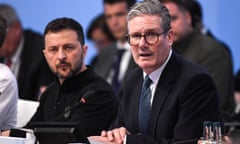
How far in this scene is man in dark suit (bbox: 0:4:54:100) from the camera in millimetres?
7129

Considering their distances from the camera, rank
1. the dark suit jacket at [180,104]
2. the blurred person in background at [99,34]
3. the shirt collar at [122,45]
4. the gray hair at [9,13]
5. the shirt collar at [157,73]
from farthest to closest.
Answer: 1. the blurred person in background at [99,34]
2. the shirt collar at [122,45]
3. the gray hair at [9,13]
4. the shirt collar at [157,73]
5. the dark suit jacket at [180,104]

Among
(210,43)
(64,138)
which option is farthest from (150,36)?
(210,43)

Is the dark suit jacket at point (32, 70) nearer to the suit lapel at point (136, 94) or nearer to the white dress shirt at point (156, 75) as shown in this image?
the suit lapel at point (136, 94)

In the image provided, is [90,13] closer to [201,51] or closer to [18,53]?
[18,53]

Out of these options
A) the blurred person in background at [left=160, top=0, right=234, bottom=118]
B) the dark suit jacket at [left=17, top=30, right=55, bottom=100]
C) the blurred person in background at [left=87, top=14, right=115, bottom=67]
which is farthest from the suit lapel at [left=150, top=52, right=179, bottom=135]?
the blurred person in background at [left=87, top=14, right=115, bottom=67]

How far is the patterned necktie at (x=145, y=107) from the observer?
441 cm

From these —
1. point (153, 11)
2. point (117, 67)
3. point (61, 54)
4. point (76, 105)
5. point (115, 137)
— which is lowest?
point (115, 137)

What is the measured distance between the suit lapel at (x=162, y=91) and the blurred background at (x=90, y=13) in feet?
12.9

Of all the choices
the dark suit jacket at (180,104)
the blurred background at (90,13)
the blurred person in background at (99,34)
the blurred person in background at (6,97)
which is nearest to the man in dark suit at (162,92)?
the dark suit jacket at (180,104)

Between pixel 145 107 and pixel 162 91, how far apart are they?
0.15m

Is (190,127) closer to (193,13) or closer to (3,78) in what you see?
(3,78)

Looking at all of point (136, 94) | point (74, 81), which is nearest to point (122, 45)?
point (74, 81)

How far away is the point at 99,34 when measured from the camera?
8.80 m

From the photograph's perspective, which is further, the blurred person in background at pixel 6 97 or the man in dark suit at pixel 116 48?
the man in dark suit at pixel 116 48
